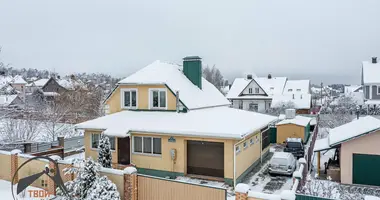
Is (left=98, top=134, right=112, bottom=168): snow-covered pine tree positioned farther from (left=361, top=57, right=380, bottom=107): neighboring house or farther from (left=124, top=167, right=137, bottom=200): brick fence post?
(left=361, top=57, right=380, bottom=107): neighboring house

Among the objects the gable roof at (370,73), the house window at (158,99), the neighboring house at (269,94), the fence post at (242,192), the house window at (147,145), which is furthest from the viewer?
the neighboring house at (269,94)

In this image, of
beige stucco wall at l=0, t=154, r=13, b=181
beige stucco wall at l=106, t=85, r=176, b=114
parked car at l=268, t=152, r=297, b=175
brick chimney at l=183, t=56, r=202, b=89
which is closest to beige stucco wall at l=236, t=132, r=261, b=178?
parked car at l=268, t=152, r=297, b=175

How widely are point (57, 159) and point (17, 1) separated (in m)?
16.2

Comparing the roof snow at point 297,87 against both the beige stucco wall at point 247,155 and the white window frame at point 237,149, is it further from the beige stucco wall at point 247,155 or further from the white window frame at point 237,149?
the white window frame at point 237,149

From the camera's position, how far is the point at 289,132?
2473cm

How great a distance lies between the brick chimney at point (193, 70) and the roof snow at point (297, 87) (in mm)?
32190

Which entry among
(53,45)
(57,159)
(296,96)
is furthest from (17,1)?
(296,96)

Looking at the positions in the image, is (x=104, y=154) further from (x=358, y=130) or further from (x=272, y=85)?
(x=272, y=85)

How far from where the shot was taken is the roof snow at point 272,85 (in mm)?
48000

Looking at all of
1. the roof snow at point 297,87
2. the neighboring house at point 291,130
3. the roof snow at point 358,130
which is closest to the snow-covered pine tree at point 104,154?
the roof snow at point 358,130

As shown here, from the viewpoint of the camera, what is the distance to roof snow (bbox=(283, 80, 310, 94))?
48922 mm

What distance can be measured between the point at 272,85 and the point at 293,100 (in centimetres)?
818

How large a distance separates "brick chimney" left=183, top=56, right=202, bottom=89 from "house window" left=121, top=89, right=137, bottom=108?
438cm

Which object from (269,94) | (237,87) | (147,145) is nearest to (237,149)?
(147,145)
